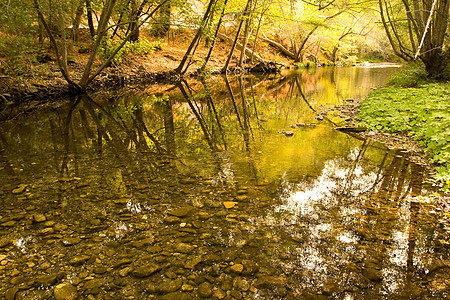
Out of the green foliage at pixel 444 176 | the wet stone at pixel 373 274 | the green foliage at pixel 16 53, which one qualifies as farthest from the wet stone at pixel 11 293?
the green foliage at pixel 16 53

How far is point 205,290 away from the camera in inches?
104

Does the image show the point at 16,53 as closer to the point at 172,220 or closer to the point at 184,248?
the point at 172,220

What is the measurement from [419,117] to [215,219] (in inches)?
279

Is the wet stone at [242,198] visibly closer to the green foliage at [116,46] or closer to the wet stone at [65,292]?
the wet stone at [65,292]

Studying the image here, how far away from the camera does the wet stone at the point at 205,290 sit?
103 inches

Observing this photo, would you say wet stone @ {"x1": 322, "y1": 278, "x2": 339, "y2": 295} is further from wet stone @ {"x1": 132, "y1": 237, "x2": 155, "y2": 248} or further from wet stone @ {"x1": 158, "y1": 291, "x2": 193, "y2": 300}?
wet stone @ {"x1": 132, "y1": 237, "x2": 155, "y2": 248}

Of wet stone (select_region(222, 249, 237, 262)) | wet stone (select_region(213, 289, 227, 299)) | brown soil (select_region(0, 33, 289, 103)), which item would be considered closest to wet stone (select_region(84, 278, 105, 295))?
wet stone (select_region(213, 289, 227, 299))

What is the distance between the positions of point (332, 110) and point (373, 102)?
5.60 ft

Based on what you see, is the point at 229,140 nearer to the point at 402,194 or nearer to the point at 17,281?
the point at 402,194

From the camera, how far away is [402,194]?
14.7 ft

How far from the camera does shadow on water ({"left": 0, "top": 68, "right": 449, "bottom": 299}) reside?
108 inches

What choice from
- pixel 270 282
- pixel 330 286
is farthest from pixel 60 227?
pixel 330 286

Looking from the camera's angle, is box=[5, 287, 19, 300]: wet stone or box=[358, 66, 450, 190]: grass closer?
box=[5, 287, 19, 300]: wet stone

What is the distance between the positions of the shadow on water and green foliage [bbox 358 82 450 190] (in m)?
0.71
